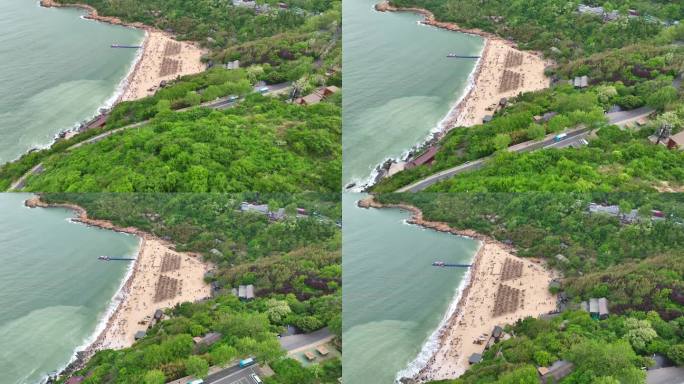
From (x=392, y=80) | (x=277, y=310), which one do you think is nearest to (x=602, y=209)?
(x=392, y=80)

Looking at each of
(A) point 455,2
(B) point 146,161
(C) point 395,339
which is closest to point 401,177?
→ (C) point 395,339

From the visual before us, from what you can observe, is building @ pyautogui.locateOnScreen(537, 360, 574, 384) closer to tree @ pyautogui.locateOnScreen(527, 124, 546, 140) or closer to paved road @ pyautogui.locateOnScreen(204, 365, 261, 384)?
tree @ pyautogui.locateOnScreen(527, 124, 546, 140)

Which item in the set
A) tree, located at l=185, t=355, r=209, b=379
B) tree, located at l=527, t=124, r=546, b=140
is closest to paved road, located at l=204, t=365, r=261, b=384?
tree, located at l=185, t=355, r=209, b=379

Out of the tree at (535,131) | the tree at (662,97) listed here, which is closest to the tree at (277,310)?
the tree at (535,131)

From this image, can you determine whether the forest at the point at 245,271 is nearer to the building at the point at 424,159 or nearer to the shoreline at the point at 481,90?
the shoreline at the point at 481,90

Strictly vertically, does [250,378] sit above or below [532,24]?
below

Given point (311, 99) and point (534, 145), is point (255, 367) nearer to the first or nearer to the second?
point (311, 99)

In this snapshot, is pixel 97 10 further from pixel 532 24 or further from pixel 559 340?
pixel 559 340
